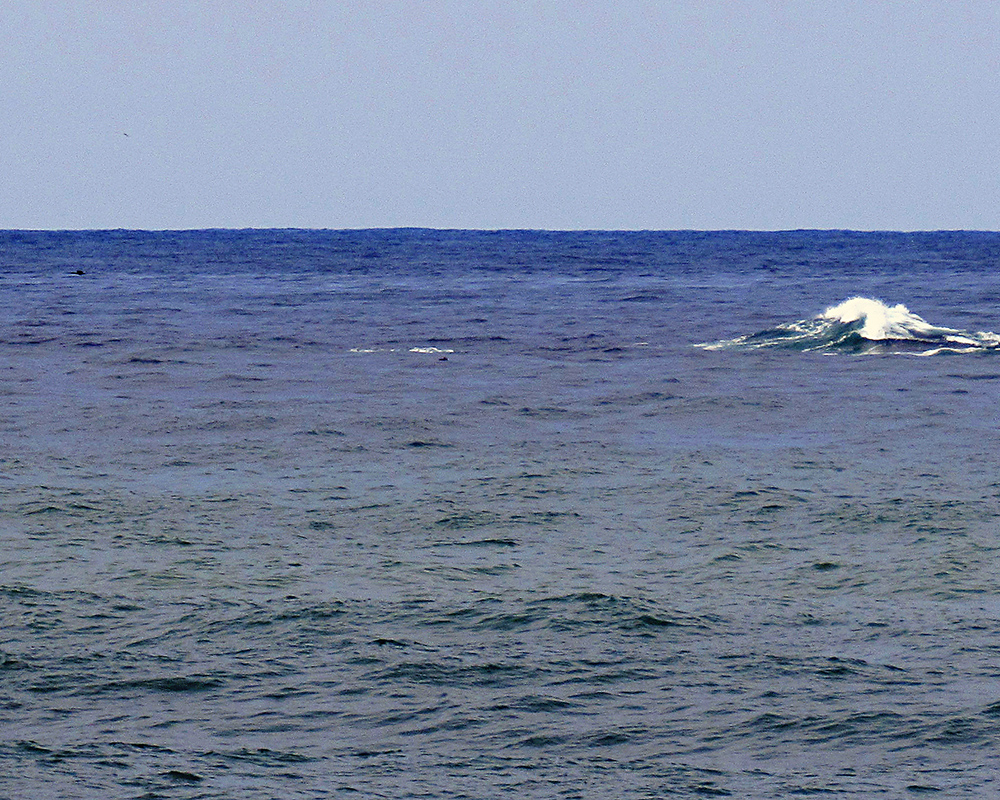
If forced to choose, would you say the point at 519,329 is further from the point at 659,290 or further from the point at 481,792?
the point at 481,792

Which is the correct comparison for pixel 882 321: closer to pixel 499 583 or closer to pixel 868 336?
pixel 868 336

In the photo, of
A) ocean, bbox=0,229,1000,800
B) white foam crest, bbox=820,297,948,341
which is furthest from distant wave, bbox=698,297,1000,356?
ocean, bbox=0,229,1000,800

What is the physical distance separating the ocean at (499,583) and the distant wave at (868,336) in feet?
18.0

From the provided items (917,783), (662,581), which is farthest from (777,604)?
(917,783)

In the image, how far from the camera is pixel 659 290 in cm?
7144

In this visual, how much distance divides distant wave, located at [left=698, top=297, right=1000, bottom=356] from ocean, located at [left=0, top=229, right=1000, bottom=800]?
549 cm

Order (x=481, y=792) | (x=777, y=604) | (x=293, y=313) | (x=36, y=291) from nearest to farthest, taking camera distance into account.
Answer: (x=481, y=792) → (x=777, y=604) → (x=293, y=313) → (x=36, y=291)

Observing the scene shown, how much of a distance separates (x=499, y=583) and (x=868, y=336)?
2800cm

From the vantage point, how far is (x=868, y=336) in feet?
130

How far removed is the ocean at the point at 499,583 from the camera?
9.74 meters

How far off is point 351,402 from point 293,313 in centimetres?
2765

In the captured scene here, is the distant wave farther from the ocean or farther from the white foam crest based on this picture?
the ocean

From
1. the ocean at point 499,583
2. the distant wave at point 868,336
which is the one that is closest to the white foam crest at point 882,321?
the distant wave at point 868,336

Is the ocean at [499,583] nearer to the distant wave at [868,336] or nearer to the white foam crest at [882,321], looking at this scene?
the distant wave at [868,336]
